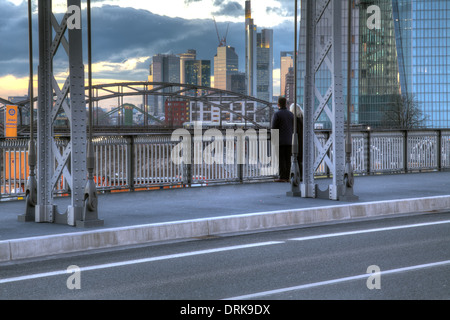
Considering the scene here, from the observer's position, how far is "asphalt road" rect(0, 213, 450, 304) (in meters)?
6.55

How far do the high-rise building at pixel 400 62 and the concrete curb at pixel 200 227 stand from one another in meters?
141

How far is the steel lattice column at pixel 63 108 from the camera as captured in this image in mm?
10281

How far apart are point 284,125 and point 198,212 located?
7.40 m

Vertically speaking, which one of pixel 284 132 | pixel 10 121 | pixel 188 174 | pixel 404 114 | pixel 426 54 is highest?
pixel 426 54

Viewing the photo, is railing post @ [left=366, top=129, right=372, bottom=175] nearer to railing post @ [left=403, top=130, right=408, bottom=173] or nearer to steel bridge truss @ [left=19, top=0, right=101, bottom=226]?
railing post @ [left=403, top=130, right=408, bottom=173]

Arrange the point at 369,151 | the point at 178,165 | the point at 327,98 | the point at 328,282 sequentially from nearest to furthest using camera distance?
1. the point at 328,282
2. the point at 327,98
3. the point at 178,165
4. the point at 369,151

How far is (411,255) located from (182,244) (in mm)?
3174

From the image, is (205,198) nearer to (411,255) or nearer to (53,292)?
(411,255)

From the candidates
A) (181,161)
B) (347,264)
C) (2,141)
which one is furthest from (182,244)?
(181,161)

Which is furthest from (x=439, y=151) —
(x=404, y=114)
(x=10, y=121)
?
(x=404, y=114)

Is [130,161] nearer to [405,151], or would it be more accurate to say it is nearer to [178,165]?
[178,165]

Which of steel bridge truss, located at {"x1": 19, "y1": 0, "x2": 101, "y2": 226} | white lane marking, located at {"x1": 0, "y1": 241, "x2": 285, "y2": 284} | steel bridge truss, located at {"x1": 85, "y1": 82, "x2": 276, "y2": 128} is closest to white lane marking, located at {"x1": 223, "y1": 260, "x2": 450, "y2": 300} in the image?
white lane marking, located at {"x1": 0, "y1": 241, "x2": 285, "y2": 284}

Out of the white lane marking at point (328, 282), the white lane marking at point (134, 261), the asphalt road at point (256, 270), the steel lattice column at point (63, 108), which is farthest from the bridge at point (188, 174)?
the white lane marking at point (328, 282)

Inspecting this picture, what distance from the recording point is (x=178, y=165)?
17734 millimetres
